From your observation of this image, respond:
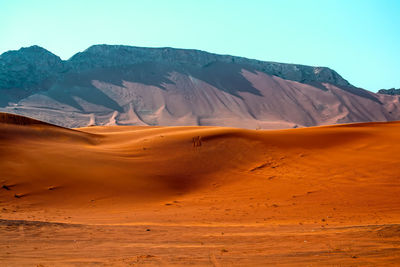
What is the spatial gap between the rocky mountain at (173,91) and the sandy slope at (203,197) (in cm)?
6576

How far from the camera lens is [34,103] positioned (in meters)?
88.2

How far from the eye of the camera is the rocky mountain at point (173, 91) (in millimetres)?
88000

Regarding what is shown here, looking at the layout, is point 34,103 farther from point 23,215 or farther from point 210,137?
point 23,215

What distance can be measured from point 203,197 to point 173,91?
86973mm

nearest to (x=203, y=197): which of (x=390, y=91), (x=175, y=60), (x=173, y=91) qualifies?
(x=173, y=91)

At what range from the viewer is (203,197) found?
12.3 m

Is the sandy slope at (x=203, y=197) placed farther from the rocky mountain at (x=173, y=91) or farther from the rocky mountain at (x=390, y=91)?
the rocky mountain at (x=390, y=91)

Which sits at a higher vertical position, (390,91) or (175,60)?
(175,60)

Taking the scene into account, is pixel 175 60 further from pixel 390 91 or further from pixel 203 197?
pixel 203 197

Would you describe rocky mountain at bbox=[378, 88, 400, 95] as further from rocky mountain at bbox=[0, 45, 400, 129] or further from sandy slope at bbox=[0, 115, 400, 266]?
sandy slope at bbox=[0, 115, 400, 266]

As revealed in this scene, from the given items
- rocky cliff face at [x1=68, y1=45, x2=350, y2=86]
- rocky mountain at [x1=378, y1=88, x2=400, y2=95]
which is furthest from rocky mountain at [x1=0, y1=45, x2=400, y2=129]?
rocky mountain at [x1=378, y1=88, x2=400, y2=95]

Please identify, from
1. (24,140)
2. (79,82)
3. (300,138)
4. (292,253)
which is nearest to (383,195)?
(292,253)

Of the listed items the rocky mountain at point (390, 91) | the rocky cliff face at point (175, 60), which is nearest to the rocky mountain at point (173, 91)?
the rocky cliff face at point (175, 60)

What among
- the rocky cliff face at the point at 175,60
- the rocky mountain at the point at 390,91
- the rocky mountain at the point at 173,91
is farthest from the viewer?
the rocky mountain at the point at 390,91
